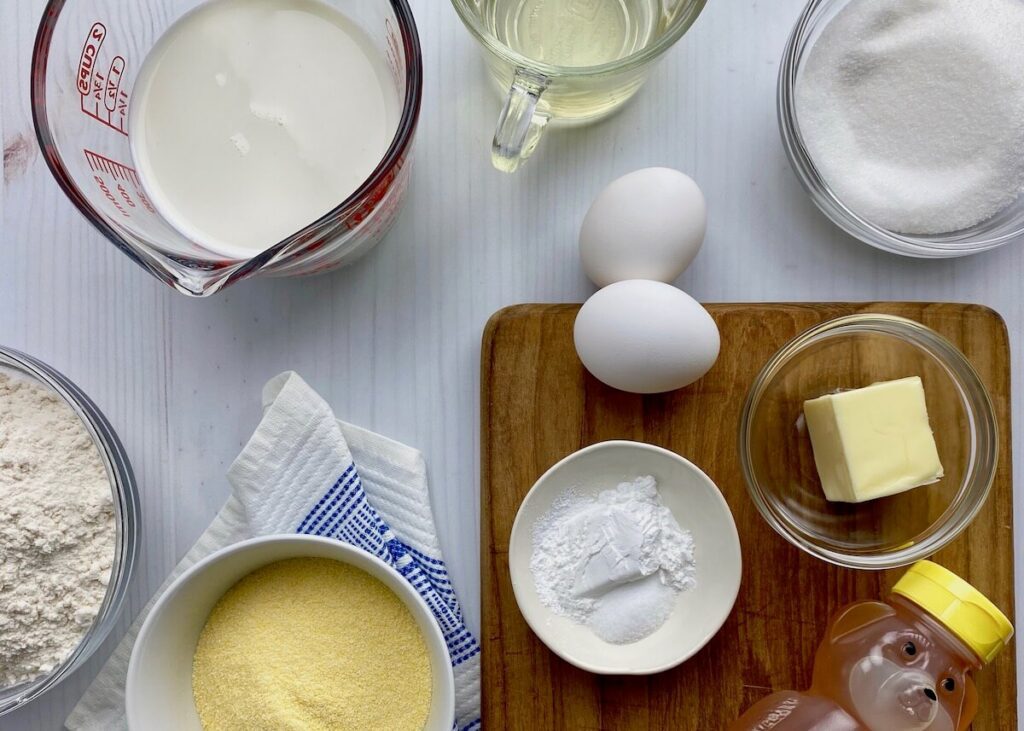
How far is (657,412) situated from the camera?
0.90 metres

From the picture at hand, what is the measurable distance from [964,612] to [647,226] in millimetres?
432

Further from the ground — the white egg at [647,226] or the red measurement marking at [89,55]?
the red measurement marking at [89,55]

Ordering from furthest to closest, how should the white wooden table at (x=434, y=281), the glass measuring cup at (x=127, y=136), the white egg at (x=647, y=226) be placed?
1. the white wooden table at (x=434, y=281)
2. the white egg at (x=647, y=226)
3. the glass measuring cup at (x=127, y=136)

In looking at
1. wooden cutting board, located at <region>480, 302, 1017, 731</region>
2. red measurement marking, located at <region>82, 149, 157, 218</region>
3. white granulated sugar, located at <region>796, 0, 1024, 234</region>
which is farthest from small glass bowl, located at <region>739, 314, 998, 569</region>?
red measurement marking, located at <region>82, 149, 157, 218</region>

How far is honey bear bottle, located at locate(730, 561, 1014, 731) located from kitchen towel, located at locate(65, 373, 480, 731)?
33 centimetres

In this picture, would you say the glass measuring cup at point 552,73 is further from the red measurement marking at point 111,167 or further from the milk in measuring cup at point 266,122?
the red measurement marking at point 111,167

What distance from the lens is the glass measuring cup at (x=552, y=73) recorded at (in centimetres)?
77

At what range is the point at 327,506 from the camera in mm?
923

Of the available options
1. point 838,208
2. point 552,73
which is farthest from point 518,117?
point 838,208

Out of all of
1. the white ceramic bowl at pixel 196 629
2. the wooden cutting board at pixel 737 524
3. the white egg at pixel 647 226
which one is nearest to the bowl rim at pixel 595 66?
the white egg at pixel 647 226

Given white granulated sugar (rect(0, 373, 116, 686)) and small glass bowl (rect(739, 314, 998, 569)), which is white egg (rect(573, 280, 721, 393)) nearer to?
small glass bowl (rect(739, 314, 998, 569))

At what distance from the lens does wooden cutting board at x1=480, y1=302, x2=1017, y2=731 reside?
89 centimetres

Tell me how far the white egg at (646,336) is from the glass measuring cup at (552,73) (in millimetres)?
160

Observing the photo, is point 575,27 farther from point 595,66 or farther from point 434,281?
point 434,281
